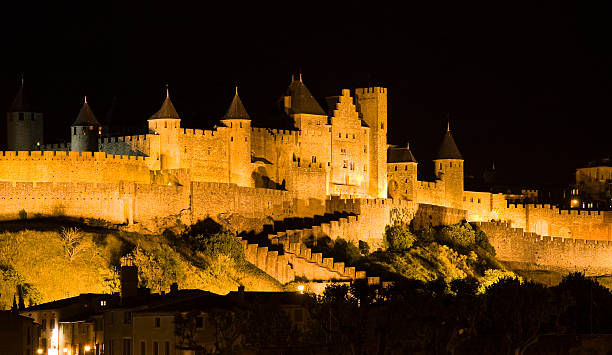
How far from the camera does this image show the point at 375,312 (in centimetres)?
7931

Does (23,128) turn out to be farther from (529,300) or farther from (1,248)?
(529,300)

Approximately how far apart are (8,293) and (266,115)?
31.9 meters

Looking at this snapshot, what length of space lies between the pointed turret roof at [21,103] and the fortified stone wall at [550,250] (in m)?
31.9

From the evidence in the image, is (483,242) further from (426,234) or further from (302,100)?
(302,100)

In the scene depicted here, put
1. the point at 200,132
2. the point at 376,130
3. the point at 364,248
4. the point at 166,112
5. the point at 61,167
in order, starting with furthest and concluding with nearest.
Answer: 1. the point at 376,130
2. the point at 364,248
3. the point at 200,132
4. the point at 166,112
5. the point at 61,167

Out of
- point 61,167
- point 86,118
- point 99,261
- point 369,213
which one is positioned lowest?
point 99,261

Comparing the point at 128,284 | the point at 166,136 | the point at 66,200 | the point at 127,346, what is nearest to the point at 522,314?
the point at 128,284

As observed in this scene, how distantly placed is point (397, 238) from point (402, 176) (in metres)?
11.5

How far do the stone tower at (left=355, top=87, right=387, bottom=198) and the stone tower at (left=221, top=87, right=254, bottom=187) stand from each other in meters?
13.3

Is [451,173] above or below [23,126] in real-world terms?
below

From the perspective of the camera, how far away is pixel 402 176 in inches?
4899

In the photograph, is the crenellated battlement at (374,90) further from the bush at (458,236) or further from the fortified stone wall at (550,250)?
the fortified stone wall at (550,250)

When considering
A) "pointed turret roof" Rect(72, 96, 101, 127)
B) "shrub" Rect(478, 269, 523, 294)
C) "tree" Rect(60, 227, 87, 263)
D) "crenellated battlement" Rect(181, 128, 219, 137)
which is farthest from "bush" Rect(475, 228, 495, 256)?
"tree" Rect(60, 227, 87, 263)

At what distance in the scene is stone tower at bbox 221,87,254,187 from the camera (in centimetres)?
10912
